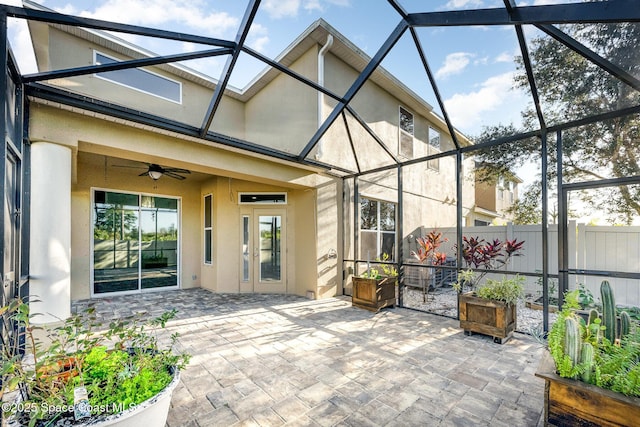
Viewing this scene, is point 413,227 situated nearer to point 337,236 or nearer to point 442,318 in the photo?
point 337,236

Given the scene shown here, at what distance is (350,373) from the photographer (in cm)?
297

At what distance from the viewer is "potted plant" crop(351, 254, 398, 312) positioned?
529 cm

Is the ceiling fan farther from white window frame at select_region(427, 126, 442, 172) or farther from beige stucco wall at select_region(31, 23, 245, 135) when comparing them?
white window frame at select_region(427, 126, 442, 172)

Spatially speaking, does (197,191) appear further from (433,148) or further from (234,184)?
(433,148)

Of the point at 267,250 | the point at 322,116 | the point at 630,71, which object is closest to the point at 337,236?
the point at 267,250

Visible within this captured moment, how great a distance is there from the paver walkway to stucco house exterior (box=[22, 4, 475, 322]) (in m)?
2.09

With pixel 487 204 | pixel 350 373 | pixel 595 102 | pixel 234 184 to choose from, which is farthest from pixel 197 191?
pixel 487 204

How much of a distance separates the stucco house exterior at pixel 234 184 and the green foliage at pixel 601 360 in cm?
424

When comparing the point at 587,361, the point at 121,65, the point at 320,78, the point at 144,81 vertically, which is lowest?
the point at 587,361

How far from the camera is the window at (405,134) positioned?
8251mm

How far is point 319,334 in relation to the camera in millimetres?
4117

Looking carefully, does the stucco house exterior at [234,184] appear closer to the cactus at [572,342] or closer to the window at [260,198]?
the window at [260,198]

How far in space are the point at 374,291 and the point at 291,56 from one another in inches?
214

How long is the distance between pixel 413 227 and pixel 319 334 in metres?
5.95
